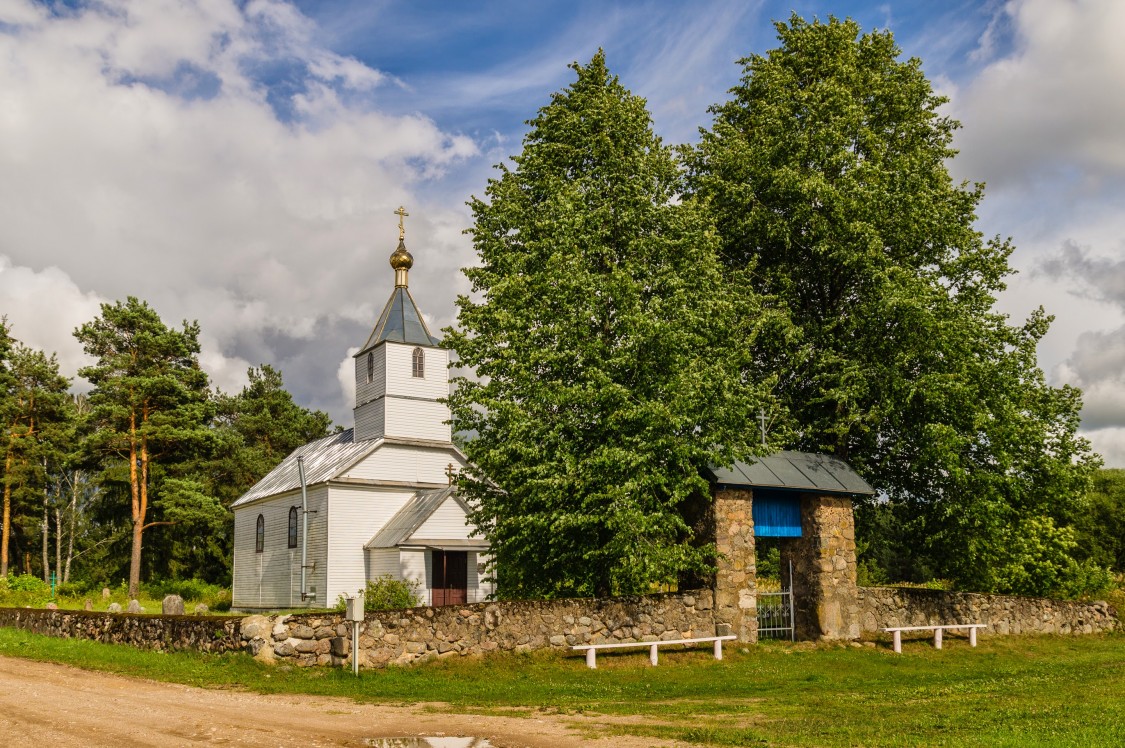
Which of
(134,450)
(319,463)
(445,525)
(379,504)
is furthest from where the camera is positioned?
(134,450)

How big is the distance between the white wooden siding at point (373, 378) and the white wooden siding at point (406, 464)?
2.72m

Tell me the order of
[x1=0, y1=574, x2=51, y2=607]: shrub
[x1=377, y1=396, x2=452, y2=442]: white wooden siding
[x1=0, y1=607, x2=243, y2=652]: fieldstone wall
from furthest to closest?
[x1=377, y1=396, x2=452, y2=442]: white wooden siding → [x1=0, y1=574, x2=51, y2=607]: shrub → [x1=0, y1=607, x2=243, y2=652]: fieldstone wall

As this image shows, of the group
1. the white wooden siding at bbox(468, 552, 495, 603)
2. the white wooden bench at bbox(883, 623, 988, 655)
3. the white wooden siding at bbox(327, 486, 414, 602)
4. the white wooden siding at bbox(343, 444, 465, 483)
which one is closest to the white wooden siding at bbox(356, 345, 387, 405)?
the white wooden siding at bbox(343, 444, 465, 483)

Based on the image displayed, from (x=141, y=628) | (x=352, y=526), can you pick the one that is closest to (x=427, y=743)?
(x=141, y=628)

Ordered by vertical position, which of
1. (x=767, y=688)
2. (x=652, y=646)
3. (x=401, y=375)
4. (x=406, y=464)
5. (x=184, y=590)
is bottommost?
(x=184, y=590)

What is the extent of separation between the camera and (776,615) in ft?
66.0

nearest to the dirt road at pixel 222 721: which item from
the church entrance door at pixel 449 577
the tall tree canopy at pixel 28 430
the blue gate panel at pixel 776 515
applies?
the blue gate panel at pixel 776 515

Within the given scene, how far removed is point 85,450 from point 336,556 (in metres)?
18.2

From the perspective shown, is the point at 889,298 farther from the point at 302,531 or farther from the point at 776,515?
the point at 302,531

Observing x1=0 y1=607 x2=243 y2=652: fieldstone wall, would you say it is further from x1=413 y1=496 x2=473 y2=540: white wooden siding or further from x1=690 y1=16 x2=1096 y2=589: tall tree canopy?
x1=690 y1=16 x2=1096 y2=589: tall tree canopy

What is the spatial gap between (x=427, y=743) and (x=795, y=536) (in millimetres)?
12926

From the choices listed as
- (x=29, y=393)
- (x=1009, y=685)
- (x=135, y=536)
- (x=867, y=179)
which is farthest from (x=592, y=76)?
(x=29, y=393)

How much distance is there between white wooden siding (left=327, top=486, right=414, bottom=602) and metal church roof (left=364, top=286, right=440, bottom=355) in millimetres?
6664

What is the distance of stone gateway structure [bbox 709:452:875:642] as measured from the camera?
1875cm
